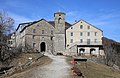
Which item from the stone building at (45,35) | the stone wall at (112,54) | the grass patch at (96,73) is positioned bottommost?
the grass patch at (96,73)

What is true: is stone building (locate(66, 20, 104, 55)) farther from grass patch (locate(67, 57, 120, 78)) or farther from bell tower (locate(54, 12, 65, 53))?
grass patch (locate(67, 57, 120, 78))

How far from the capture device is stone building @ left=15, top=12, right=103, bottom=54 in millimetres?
83125

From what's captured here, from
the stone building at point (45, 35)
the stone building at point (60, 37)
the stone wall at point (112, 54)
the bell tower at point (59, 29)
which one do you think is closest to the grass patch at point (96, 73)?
Result: the stone wall at point (112, 54)

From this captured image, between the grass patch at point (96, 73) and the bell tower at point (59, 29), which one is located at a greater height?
the bell tower at point (59, 29)

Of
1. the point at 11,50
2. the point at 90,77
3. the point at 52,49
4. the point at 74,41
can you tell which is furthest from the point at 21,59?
the point at 90,77

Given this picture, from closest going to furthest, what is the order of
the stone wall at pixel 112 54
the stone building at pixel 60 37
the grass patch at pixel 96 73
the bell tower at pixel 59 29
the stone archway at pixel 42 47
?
1. the grass patch at pixel 96 73
2. the stone wall at pixel 112 54
3. the stone building at pixel 60 37
4. the bell tower at pixel 59 29
5. the stone archway at pixel 42 47

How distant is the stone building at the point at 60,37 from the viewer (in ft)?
273

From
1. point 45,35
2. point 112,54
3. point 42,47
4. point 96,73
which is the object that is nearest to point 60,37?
point 45,35

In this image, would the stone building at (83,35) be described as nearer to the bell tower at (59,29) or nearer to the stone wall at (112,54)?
the bell tower at (59,29)

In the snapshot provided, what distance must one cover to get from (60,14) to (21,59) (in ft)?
Result: 85.3

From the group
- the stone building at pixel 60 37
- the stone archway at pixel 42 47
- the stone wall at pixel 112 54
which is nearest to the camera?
the stone wall at pixel 112 54

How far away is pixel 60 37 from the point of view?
8488cm

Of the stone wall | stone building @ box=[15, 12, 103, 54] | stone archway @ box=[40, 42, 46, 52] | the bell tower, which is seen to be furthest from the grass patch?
stone archway @ box=[40, 42, 46, 52]

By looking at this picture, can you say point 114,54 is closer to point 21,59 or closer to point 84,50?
point 84,50
